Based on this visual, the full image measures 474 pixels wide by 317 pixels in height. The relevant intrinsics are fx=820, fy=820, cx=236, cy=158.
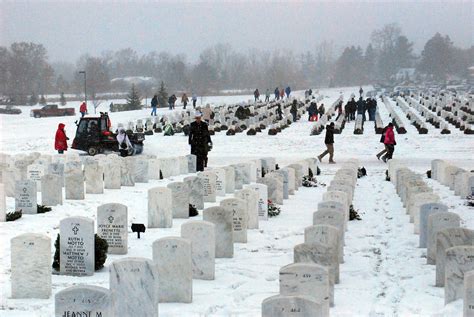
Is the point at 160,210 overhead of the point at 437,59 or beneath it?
beneath

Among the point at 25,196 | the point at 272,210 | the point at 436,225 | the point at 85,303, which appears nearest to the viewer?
the point at 85,303

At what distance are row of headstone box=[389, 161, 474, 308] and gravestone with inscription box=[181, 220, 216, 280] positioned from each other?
3.34 metres

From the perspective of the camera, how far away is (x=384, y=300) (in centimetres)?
1130

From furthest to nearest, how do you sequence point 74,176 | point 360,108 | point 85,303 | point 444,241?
point 360,108, point 74,176, point 444,241, point 85,303

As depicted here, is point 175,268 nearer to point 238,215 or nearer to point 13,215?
point 238,215

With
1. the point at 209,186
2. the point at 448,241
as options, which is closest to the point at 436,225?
the point at 448,241

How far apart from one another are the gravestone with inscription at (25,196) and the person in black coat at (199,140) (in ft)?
24.1

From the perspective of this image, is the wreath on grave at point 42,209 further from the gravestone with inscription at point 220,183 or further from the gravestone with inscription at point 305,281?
the gravestone with inscription at point 305,281

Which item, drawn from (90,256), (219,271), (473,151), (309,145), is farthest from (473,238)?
(309,145)

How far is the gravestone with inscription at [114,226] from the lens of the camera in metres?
14.1

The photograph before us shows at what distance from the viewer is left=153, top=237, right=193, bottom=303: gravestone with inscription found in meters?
11.2

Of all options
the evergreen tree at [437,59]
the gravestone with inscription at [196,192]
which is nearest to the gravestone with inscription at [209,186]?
the gravestone with inscription at [196,192]

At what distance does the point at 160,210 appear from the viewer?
16.3 meters

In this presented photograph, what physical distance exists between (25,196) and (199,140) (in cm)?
809
